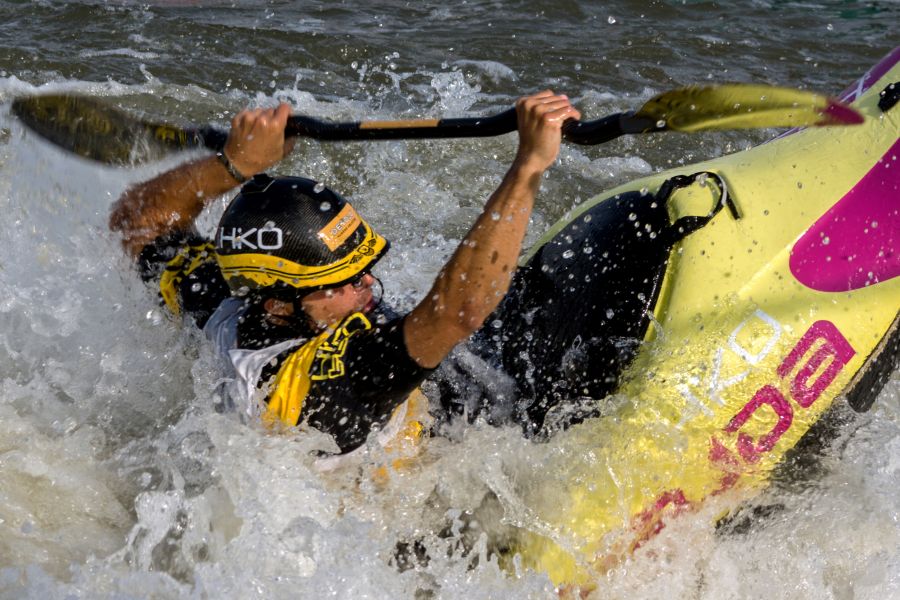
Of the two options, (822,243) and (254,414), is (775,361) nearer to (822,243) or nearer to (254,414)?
(822,243)

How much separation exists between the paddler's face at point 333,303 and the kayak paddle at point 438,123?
567 millimetres

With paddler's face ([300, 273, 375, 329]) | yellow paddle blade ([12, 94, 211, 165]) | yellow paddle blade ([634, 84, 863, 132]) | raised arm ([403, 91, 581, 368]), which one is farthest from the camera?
yellow paddle blade ([12, 94, 211, 165])

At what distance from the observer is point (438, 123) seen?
A: 10.5 feet

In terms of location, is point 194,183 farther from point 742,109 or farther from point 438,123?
point 742,109

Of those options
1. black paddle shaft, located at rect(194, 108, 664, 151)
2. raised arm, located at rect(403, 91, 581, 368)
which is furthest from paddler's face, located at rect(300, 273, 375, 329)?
black paddle shaft, located at rect(194, 108, 664, 151)

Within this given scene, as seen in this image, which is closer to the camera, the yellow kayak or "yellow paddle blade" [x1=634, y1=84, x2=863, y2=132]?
"yellow paddle blade" [x1=634, y1=84, x2=863, y2=132]

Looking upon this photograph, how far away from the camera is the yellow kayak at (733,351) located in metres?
3.01

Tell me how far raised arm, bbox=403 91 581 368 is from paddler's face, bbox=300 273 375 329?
0.28m

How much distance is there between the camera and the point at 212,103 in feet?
20.2

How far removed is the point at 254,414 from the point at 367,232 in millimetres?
605

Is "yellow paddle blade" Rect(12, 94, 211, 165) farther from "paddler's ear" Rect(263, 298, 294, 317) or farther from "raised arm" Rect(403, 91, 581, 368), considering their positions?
"raised arm" Rect(403, 91, 581, 368)

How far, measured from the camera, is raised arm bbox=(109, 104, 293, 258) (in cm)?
337

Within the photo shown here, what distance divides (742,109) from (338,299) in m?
1.25

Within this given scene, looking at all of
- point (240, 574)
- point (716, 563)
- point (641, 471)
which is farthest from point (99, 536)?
point (716, 563)
